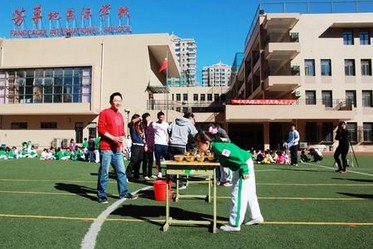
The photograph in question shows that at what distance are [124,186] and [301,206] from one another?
3319mm

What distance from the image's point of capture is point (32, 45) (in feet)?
122

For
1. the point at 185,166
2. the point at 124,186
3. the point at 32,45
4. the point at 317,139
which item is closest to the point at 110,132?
the point at 124,186

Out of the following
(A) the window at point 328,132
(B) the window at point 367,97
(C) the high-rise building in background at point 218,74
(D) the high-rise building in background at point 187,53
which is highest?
(D) the high-rise building in background at point 187,53

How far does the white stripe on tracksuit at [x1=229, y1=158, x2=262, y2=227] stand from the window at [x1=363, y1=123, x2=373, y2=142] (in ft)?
114

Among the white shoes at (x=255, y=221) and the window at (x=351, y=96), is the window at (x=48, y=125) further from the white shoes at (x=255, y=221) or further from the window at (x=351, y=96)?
the white shoes at (x=255, y=221)

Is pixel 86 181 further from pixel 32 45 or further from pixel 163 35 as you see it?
pixel 32 45

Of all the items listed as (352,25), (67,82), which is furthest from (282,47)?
(67,82)

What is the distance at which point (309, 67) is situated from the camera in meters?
36.6

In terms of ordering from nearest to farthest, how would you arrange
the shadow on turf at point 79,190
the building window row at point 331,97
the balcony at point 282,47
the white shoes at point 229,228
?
the white shoes at point 229,228 → the shadow on turf at point 79,190 → the balcony at point 282,47 → the building window row at point 331,97

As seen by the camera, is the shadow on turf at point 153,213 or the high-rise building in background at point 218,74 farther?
the high-rise building in background at point 218,74

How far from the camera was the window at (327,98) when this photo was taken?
1426 inches

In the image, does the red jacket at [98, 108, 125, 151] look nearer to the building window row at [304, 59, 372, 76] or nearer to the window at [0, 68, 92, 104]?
the window at [0, 68, 92, 104]

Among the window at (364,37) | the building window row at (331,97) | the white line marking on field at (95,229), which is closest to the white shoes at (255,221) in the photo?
the white line marking on field at (95,229)

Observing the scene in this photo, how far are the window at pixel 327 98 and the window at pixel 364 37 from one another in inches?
253
